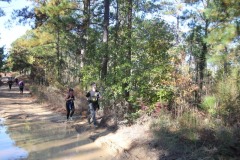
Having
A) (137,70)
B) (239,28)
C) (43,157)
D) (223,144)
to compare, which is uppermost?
(239,28)

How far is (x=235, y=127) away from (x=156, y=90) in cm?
407

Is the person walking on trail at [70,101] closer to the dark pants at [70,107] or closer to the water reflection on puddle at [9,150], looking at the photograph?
the dark pants at [70,107]

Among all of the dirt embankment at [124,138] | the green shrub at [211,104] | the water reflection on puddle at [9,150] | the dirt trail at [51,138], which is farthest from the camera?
the dirt trail at [51,138]

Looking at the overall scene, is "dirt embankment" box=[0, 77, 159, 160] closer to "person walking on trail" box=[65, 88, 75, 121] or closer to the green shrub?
"person walking on trail" box=[65, 88, 75, 121]

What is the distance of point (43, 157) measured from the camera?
989 centimetres

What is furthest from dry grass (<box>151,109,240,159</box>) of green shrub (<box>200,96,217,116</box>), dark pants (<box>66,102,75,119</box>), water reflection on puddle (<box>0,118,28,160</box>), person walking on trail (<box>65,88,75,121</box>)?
dark pants (<box>66,102,75,119</box>)

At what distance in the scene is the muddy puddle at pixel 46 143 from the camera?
1006 cm

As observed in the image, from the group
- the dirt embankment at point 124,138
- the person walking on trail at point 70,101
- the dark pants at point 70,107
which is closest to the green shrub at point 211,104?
the dirt embankment at point 124,138

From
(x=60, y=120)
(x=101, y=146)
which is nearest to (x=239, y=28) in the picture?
(x=101, y=146)

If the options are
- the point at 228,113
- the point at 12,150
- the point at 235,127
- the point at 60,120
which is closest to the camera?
the point at 235,127

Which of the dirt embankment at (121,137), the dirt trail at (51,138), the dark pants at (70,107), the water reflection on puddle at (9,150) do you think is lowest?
the dirt trail at (51,138)

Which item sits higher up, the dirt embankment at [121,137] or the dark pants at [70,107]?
the dark pants at [70,107]

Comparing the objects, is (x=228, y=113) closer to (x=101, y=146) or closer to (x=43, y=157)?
(x=101, y=146)

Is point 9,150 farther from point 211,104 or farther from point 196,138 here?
point 211,104
